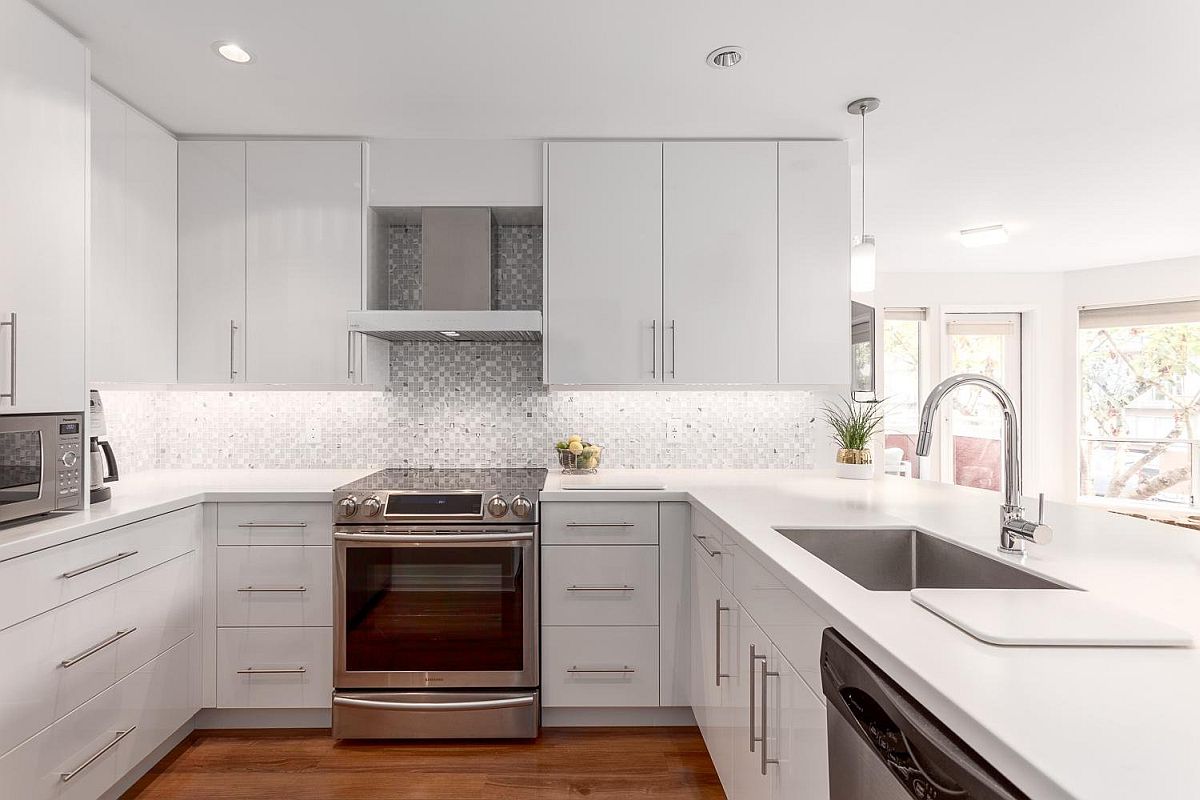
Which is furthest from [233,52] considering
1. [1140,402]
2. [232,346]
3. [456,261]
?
[1140,402]

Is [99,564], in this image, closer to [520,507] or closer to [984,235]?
[520,507]

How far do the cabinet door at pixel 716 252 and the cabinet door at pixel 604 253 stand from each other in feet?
0.21

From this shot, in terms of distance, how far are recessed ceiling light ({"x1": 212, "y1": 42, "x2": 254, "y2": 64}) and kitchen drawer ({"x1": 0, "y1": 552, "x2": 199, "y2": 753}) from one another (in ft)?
5.38

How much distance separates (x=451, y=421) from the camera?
10.0 ft

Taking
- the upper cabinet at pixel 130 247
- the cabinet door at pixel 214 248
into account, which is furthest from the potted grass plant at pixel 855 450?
the upper cabinet at pixel 130 247

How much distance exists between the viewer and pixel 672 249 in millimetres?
2646

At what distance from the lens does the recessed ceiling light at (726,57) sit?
6.51ft

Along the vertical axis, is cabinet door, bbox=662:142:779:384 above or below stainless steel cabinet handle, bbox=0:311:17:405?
above

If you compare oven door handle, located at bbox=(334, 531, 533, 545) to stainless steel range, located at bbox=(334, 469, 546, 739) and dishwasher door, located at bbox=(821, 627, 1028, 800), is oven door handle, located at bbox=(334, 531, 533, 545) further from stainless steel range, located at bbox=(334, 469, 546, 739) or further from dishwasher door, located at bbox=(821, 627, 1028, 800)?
dishwasher door, located at bbox=(821, 627, 1028, 800)

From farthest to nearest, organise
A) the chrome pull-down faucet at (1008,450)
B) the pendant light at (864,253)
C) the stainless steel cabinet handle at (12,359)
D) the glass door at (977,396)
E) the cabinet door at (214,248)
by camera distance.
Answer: the glass door at (977,396), the cabinet door at (214,248), the pendant light at (864,253), the stainless steel cabinet handle at (12,359), the chrome pull-down faucet at (1008,450)

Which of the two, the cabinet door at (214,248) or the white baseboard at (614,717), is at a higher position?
the cabinet door at (214,248)

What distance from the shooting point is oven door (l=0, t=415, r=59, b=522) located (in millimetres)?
1671

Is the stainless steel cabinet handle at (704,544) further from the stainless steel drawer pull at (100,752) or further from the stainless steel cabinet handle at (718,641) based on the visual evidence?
the stainless steel drawer pull at (100,752)

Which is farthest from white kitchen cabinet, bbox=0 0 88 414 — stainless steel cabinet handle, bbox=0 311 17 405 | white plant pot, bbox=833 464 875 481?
white plant pot, bbox=833 464 875 481
